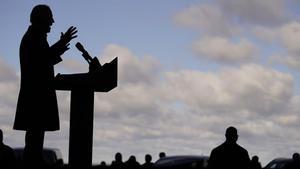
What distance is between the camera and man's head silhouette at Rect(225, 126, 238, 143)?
10.3 meters

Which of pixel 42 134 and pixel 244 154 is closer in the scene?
pixel 42 134

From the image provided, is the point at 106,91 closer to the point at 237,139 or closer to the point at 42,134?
the point at 42,134

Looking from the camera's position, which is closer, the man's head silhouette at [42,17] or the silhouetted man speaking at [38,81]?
the silhouetted man speaking at [38,81]

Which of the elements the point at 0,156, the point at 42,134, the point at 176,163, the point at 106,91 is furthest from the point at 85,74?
the point at 176,163

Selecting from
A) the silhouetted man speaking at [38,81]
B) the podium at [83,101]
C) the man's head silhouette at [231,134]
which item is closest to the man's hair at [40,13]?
the silhouetted man speaking at [38,81]

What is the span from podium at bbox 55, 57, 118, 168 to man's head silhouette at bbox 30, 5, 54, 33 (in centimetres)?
53

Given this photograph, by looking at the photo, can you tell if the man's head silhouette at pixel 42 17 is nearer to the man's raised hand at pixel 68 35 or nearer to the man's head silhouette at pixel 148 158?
the man's raised hand at pixel 68 35

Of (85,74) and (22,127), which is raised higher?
(85,74)

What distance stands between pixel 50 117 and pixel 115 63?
0.87 meters

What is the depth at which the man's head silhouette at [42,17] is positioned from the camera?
25.1 ft

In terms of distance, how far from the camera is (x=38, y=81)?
753 centimetres

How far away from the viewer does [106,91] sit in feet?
25.3

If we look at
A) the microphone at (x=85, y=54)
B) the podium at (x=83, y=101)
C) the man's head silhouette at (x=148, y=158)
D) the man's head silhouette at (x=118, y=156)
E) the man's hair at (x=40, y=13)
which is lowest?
the podium at (x=83, y=101)

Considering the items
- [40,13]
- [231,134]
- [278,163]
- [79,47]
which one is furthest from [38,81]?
[278,163]
